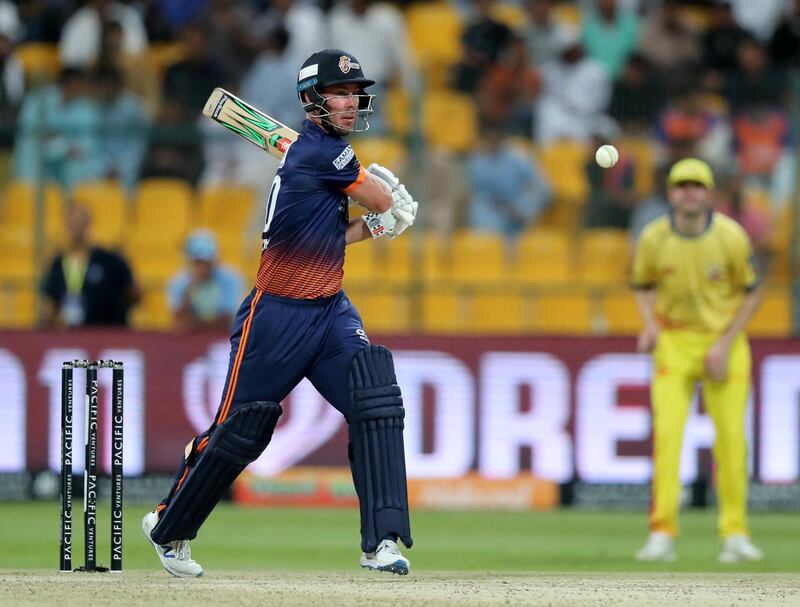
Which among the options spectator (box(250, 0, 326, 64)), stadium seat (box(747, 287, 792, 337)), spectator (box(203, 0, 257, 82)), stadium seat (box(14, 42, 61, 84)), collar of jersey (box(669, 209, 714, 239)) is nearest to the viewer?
collar of jersey (box(669, 209, 714, 239))

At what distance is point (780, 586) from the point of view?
7.57 meters

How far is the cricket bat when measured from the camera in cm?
786

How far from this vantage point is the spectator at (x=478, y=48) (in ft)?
51.0

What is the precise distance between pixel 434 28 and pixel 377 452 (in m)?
10.6

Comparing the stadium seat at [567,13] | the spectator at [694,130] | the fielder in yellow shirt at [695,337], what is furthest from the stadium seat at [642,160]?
the fielder in yellow shirt at [695,337]

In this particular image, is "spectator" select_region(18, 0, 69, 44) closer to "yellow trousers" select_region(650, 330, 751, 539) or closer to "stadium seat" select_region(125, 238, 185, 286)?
"stadium seat" select_region(125, 238, 185, 286)

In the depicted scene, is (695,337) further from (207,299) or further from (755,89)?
(207,299)

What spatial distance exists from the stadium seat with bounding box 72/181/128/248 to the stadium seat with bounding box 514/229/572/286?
11.2 ft

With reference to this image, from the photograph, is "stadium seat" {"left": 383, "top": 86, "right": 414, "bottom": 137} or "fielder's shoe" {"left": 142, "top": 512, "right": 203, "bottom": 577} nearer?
"fielder's shoe" {"left": 142, "top": 512, "right": 203, "bottom": 577}

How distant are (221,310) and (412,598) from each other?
7221 mm

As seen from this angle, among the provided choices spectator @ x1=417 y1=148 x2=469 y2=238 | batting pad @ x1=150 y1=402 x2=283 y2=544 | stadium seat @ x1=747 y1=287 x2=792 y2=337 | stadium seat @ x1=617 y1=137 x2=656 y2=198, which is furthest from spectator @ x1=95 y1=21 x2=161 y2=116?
batting pad @ x1=150 y1=402 x2=283 y2=544

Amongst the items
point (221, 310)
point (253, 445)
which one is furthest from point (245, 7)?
point (253, 445)

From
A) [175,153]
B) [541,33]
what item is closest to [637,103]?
[541,33]

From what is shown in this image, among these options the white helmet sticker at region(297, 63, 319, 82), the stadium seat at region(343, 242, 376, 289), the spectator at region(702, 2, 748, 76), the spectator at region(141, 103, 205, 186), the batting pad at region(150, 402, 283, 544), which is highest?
the spectator at region(702, 2, 748, 76)
